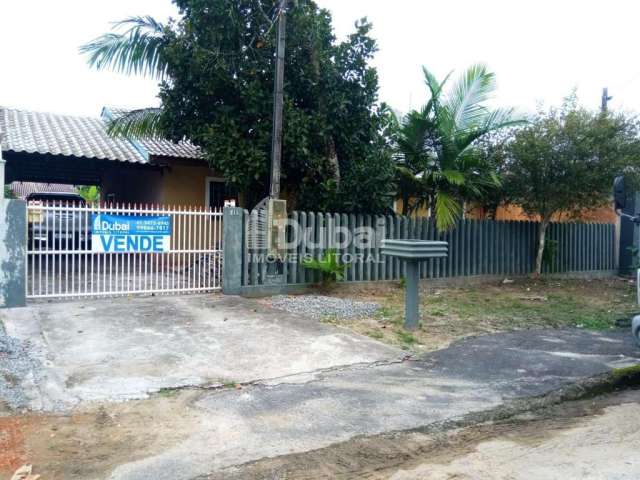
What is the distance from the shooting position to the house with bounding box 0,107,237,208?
1341 centimetres

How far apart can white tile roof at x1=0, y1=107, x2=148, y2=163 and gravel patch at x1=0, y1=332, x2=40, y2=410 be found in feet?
25.1

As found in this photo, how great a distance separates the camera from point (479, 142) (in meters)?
12.8

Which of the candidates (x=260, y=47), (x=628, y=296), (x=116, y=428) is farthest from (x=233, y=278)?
(x=628, y=296)

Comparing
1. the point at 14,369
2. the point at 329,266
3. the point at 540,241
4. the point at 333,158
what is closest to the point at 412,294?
the point at 329,266

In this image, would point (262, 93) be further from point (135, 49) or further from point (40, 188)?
point (40, 188)

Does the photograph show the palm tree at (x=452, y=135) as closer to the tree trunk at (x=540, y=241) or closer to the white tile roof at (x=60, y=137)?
the tree trunk at (x=540, y=241)

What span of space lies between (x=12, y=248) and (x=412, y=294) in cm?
602

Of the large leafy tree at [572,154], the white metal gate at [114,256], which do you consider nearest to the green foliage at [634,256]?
the large leafy tree at [572,154]

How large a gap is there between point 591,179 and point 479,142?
2661mm

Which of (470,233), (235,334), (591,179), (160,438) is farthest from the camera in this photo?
(470,233)

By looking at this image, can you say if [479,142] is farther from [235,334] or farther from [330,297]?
[235,334]

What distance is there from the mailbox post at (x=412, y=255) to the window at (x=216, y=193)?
8.21 metres

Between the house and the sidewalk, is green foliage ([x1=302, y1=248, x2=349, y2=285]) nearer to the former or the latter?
the sidewalk

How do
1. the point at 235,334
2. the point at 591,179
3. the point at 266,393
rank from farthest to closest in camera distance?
the point at 591,179
the point at 235,334
the point at 266,393
